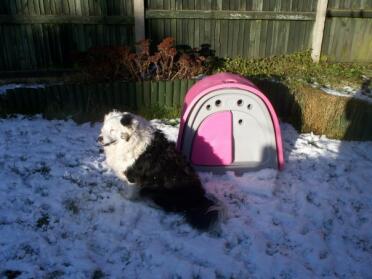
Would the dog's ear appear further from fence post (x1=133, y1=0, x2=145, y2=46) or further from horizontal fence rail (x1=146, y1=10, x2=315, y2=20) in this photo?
horizontal fence rail (x1=146, y1=10, x2=315, y2=20)

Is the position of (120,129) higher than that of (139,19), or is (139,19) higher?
(139,19)

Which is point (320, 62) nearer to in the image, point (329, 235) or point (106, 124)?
point (329, 235)

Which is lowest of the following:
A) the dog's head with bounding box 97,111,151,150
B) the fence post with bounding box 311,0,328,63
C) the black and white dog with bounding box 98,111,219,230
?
the black and white dog with bounding box 98,111,219,230

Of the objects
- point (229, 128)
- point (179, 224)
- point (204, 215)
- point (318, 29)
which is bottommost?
point (179, 224)

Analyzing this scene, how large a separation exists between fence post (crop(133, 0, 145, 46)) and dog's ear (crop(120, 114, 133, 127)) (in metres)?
4.37

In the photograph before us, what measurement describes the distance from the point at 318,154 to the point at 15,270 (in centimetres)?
399

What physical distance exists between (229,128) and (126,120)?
54.9 inches

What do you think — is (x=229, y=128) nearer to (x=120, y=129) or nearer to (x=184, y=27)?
(x=120, y=129)

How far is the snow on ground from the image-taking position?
297cm

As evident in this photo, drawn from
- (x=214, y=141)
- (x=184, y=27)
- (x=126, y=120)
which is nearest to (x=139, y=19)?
(x=184, y=27)

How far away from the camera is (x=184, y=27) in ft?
25.1

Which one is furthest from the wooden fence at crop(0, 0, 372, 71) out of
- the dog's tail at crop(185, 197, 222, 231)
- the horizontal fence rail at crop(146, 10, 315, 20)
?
the dog's tail at crop(185, 197, 222, 231)

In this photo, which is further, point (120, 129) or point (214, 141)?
point (214, 141)

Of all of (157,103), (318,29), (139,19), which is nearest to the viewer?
(157,103)
